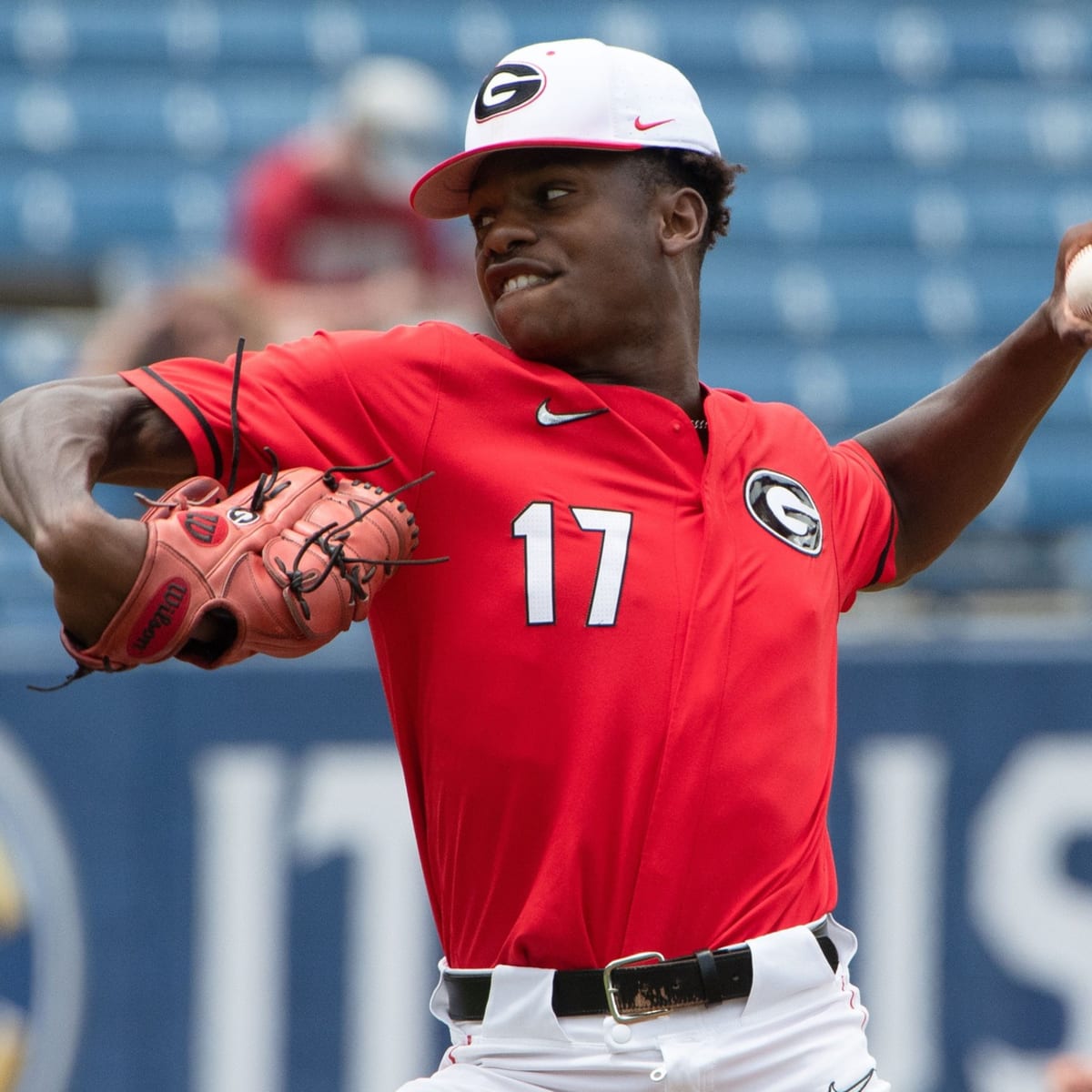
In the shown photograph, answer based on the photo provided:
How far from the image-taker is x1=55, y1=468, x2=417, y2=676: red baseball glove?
254cm

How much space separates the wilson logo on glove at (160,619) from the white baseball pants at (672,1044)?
74cm

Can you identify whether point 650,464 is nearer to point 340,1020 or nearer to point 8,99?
point 340,1020

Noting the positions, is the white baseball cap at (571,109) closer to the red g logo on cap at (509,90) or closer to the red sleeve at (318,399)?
the red g logo on cap at (509,90)

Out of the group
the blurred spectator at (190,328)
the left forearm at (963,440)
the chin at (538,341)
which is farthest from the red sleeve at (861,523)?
the blurred spectator at (190,328)

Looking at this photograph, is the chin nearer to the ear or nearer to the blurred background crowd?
the ear

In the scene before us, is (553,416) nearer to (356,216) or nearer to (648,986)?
(648,986)

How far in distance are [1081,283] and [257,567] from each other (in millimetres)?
1415

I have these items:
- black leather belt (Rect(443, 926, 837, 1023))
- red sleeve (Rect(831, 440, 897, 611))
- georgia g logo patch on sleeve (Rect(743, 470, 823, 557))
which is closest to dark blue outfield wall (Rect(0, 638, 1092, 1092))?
red sleeve (Rect(831, 440, 897, 611))

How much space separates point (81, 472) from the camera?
256cm

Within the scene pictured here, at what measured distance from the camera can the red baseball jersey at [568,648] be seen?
285 centimetres

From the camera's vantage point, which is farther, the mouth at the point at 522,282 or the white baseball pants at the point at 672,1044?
the mouth at the point at 522,282

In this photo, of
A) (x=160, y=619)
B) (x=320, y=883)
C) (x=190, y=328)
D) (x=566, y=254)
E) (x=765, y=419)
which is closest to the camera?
(x=160, y=619)

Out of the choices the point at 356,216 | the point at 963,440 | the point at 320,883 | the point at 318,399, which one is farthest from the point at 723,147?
the point at 318,399

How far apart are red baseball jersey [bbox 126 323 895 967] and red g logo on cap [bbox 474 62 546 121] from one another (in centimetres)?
35
